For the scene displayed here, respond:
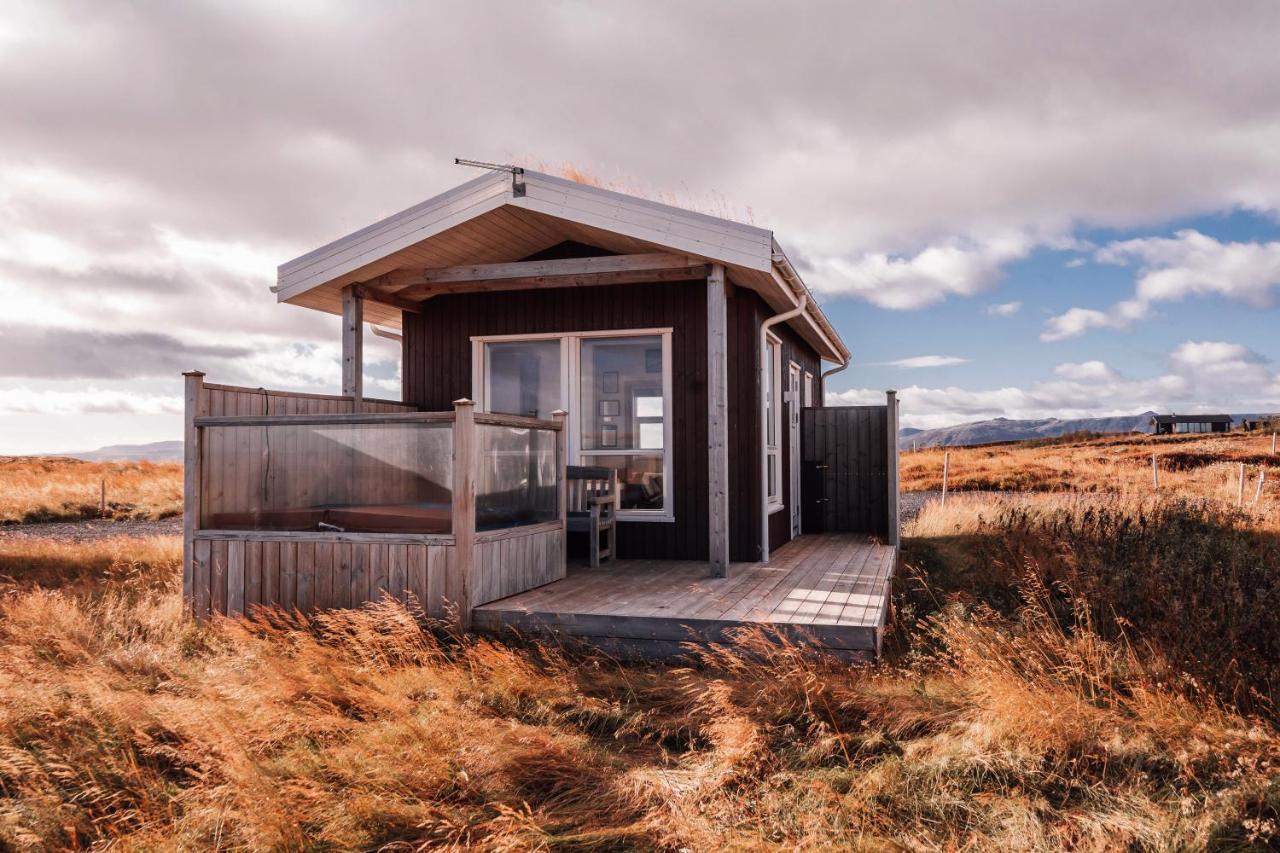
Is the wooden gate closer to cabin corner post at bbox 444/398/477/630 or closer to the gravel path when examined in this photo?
cabin corner post at bbox 444/398/477/630

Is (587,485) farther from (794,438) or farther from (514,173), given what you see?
(794,438)

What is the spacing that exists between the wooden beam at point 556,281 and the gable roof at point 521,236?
209mm

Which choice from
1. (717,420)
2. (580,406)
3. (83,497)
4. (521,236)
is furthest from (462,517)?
(83,497)

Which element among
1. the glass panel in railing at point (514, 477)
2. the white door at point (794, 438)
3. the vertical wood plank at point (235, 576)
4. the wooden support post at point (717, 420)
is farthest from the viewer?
the white door at point (794, 438)

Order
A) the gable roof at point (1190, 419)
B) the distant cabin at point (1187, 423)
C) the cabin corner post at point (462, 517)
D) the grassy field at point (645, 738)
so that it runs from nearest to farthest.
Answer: the grassy field at point (645, 738) → the cabin corner post at point (462, 517) → the distant cabin at point (1187, 423) → the gable roof at point (1190, 419)

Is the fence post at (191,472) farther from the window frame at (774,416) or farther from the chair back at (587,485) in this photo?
the window frame at (774,416)

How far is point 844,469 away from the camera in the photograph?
1080 centimetres

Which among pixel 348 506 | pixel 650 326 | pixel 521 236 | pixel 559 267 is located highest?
pixel 521 236

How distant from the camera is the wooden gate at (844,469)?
10.6 meters

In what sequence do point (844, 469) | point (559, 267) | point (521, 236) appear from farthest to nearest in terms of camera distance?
1. point (844, 469)
2. point (521, 236)
3. point (559, 267)

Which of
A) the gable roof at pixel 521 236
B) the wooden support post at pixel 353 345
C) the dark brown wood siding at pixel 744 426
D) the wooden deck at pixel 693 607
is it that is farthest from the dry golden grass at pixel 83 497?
the wooden deck at pixel 693 607

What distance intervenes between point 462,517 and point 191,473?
7.10 ft

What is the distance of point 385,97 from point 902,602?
6984 mm

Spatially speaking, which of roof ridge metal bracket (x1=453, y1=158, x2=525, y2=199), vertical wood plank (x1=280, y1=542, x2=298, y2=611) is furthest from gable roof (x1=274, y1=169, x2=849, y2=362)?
vertical wood plank (x1=280, y1=542, x2=298, y2=611)
